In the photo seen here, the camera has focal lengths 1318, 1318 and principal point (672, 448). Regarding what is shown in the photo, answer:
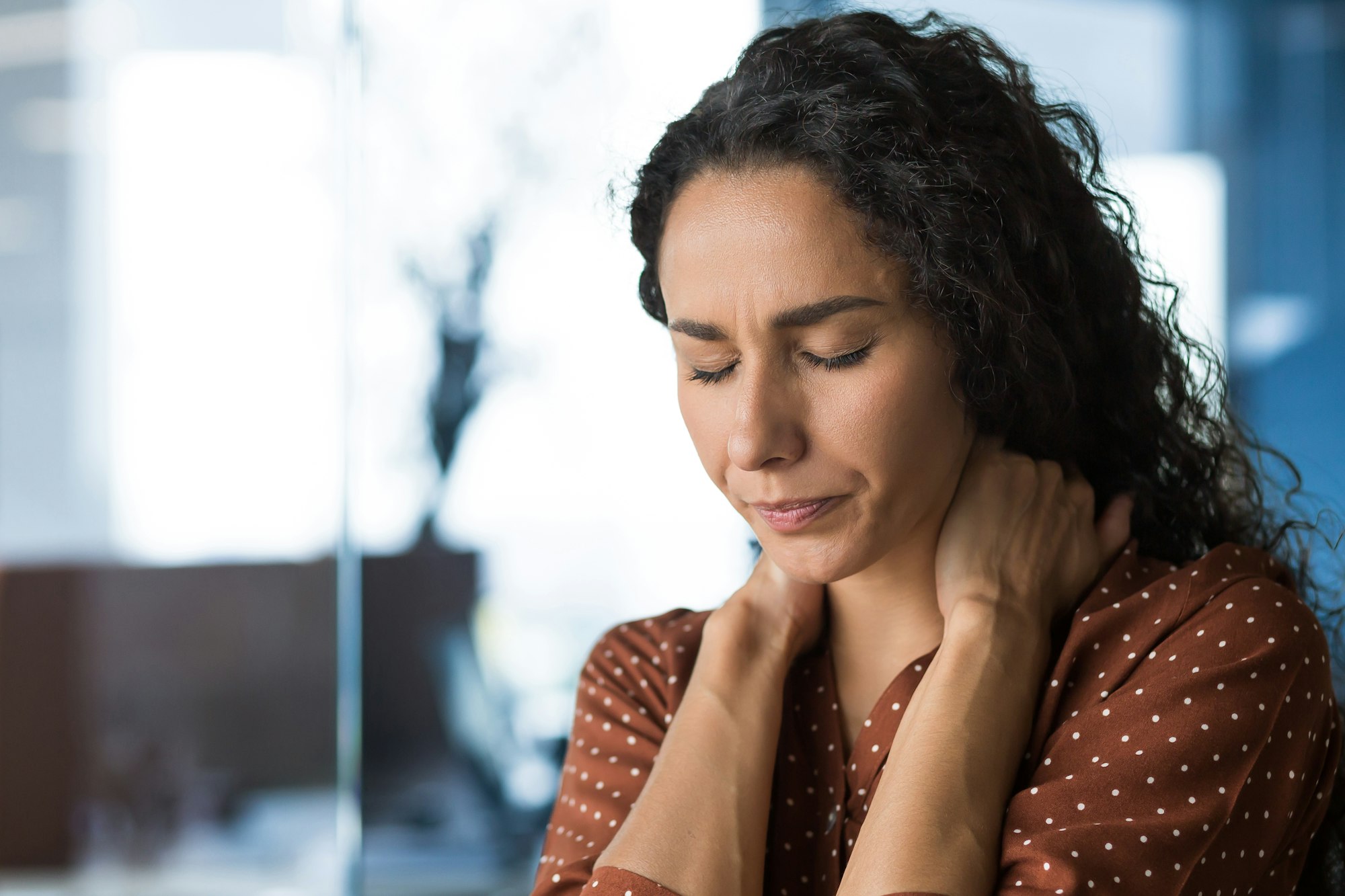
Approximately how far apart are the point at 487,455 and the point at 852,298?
2276 mm

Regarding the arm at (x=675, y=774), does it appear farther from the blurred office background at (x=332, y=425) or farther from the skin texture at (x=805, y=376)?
the blurred office background at (x=332, y=425)

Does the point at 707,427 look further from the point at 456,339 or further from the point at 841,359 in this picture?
the point at 456,339

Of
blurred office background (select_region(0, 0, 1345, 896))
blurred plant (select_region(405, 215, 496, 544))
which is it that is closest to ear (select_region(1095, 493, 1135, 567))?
blurred office background (select_region(0, 0, 1345, 896))

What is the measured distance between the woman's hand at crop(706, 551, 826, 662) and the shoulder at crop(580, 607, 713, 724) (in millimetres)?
51

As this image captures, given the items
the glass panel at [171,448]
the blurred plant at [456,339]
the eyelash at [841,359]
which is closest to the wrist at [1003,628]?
the eyelash at [841,359]

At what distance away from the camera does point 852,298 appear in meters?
1.13

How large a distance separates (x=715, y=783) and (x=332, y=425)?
92.2 inches

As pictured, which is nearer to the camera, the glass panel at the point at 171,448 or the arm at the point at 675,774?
the arm at the point at 675,774

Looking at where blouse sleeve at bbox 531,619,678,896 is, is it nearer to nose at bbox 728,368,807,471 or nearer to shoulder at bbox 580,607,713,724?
shoulder at bbox 580,607,713,724

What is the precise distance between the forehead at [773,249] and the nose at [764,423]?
0.23ft

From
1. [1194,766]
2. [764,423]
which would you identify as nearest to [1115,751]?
[1194,766]

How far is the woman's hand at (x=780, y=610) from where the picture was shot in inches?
52.3

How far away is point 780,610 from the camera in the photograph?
1343 millimetres

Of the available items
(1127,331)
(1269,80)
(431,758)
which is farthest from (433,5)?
(1127,331)
